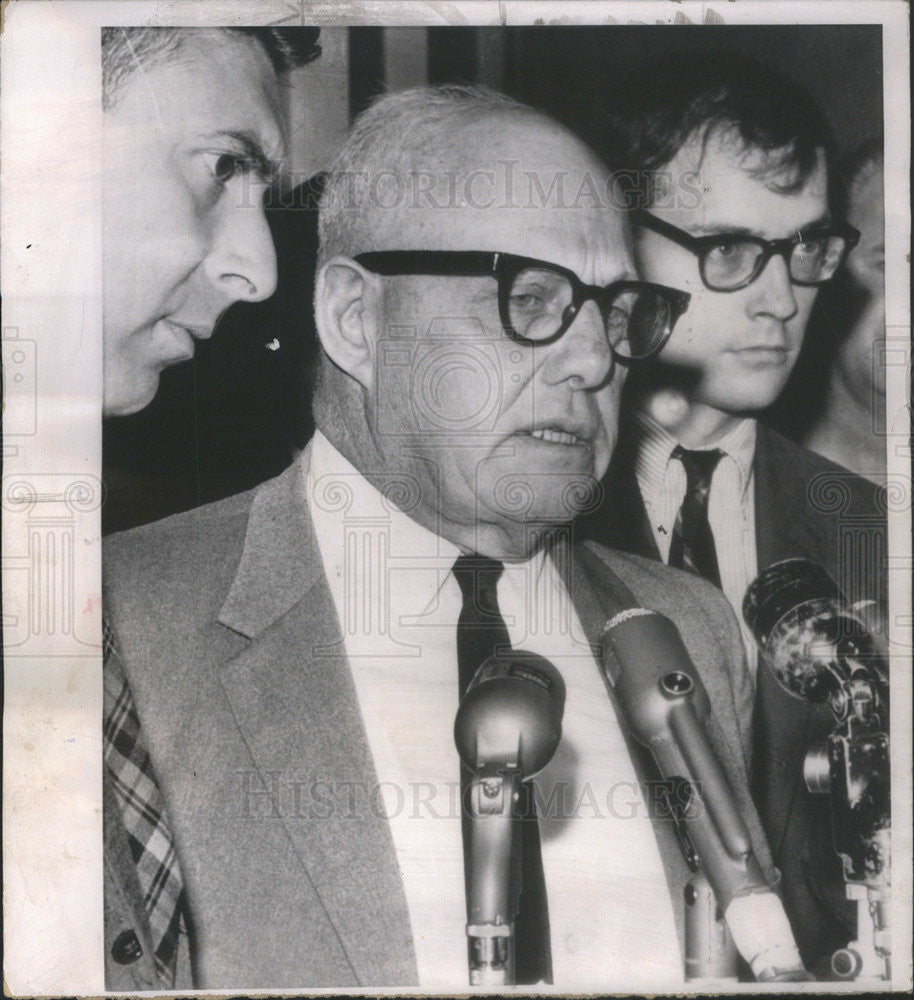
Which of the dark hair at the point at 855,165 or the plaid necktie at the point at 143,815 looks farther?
the dark hair at the point at 855,165

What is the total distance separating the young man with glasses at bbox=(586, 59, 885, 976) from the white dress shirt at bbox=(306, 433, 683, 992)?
190mm

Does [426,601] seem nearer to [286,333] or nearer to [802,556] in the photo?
[286,333]

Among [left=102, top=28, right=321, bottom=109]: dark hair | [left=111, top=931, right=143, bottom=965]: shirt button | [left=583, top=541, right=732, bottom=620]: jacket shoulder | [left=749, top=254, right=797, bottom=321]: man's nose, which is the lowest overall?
[left=111, top=931, right=143, bottom=965]: shirt button

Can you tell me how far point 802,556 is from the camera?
1659 millimetres

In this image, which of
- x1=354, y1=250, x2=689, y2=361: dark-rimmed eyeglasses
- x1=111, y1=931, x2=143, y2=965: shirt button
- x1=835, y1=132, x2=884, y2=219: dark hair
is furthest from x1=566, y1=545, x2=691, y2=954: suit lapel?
x1=111, y1=931, x2=143, y2=965: shirt button

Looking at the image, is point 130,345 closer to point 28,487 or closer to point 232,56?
point 28,487

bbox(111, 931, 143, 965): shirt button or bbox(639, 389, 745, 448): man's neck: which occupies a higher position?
bbox(639, 389, 745, 448): man's neck

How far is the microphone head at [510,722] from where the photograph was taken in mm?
1582

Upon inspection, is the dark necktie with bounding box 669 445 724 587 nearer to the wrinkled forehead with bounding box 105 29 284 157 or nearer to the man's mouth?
the man's mouth

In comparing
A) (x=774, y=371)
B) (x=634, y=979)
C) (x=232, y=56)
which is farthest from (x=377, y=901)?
(x=232, y=56)

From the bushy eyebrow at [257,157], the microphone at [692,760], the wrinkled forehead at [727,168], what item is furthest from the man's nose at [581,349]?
the bushy eyebrow at [257,157]

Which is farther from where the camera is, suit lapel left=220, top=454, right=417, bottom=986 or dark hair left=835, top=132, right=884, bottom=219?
dark hair left=835, top=132, right=884, bottom=219

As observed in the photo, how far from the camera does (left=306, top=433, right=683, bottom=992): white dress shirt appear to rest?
1587mm

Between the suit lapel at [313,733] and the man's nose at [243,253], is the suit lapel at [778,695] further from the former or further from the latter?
the man's nose at [243,253]
